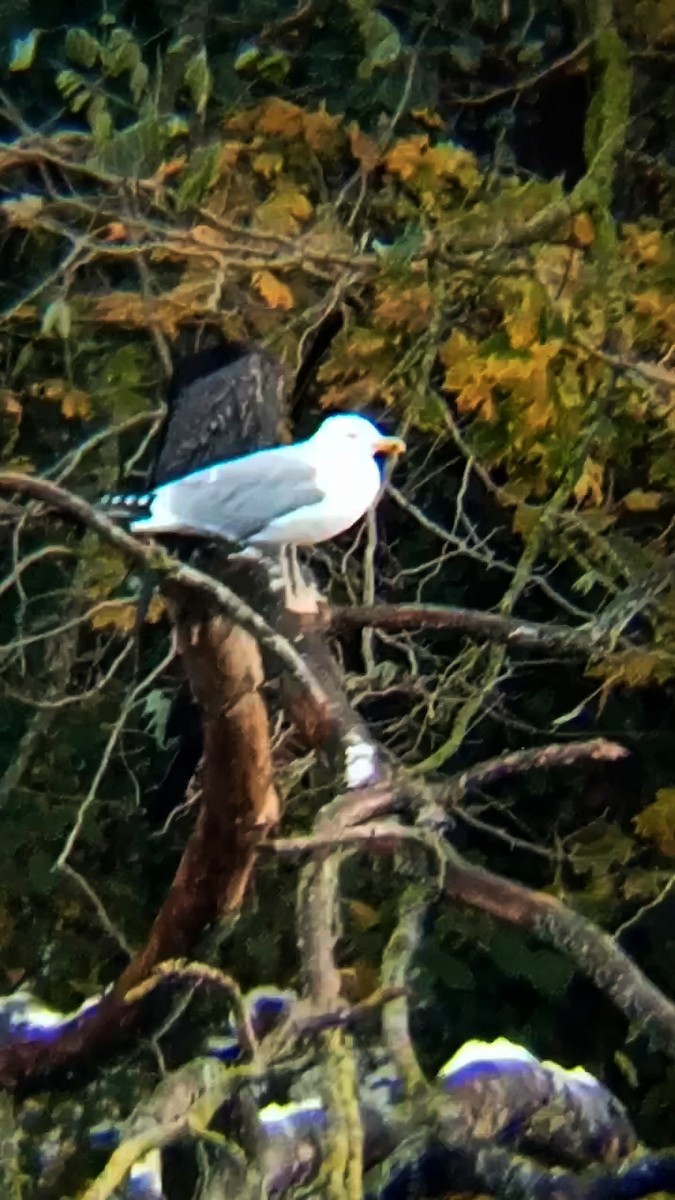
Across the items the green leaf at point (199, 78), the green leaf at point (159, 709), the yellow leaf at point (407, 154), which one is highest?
the green leaf at point (199, 78)

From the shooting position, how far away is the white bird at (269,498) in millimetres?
1029

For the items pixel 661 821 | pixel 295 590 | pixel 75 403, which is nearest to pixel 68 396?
pixel 75 403

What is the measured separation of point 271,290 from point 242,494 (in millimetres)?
359

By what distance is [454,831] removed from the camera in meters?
1.30

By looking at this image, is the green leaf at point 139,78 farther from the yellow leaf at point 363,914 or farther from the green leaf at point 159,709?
the yellow leaf at point 363,914

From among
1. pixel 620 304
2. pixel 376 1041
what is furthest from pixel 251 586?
pixel 620 304

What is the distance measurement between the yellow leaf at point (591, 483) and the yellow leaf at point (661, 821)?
33 centimetres

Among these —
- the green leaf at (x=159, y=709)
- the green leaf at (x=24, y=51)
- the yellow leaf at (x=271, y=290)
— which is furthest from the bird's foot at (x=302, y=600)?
the green leaf at (x=24, y=51)

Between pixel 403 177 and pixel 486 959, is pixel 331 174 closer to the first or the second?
pixel 403 177

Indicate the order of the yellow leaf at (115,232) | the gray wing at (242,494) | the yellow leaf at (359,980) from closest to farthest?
1. the gray wing at (242,494)
2. the yellow leaf at (359,980)
3. the yellow leaf at (115,232)

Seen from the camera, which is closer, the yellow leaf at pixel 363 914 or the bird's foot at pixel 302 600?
the bird's foot at pixel 302 600

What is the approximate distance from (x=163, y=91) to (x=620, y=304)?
52 cm

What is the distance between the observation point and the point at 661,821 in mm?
1361

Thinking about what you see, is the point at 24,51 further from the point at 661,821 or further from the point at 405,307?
the point at 661,821
